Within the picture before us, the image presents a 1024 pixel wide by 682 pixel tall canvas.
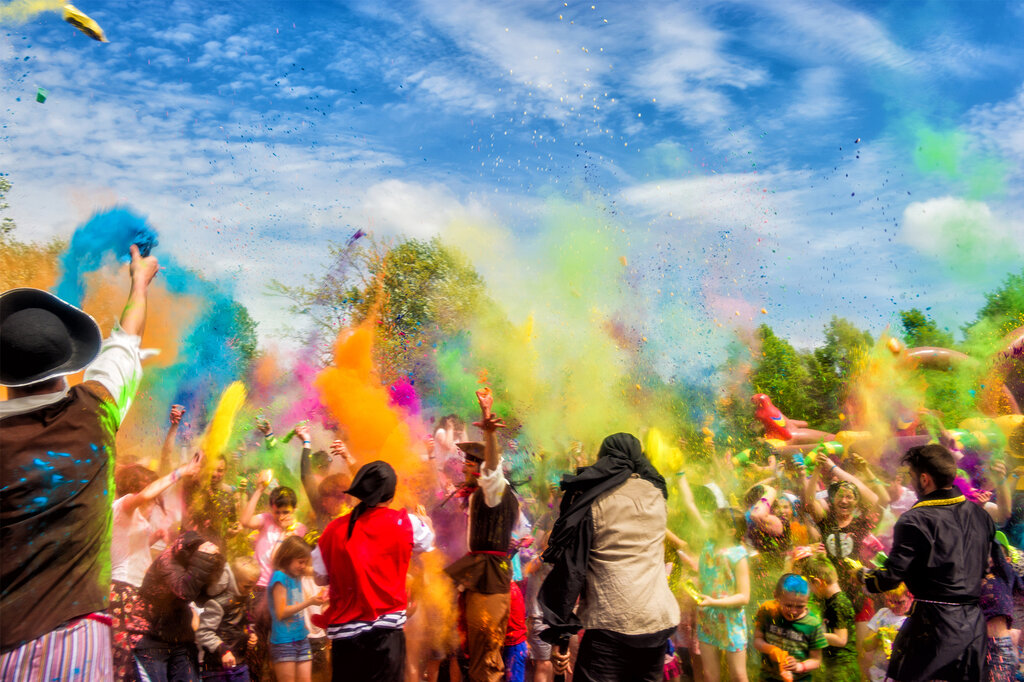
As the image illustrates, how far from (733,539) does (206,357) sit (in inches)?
200

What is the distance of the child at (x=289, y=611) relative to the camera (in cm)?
469

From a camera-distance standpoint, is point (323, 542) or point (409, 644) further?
point (409, 644)

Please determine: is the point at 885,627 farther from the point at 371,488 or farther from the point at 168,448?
the point at 168,448

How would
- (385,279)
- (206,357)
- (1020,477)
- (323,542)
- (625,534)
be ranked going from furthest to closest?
1. (385,279)
2. (206,357)
3. (1020,477)
4. (323,542)
5. (625,534)

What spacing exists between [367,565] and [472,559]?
1.05 m

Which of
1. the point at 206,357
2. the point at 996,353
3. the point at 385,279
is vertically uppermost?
the point at 385,279

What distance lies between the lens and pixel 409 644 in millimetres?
5629

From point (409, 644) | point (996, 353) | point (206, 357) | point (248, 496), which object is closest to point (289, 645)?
point (409, 644)

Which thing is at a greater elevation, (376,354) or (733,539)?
(376,354)

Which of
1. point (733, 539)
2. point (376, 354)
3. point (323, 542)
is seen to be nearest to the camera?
point (323, 542)

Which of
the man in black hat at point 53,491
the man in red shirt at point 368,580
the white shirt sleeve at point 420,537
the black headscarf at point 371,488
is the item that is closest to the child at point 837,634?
the white shirt sleeve at point 420,537

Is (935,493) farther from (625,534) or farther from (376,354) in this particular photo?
(376,354)

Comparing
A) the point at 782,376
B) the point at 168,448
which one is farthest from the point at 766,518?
the point at 782,376

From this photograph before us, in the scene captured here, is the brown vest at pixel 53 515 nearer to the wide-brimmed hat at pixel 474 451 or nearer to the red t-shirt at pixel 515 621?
the wide-brimmed hat at pixel 474 451
